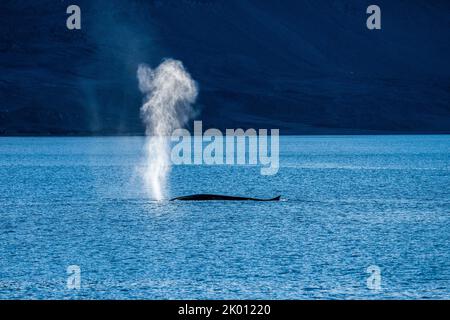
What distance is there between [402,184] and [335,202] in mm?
24225

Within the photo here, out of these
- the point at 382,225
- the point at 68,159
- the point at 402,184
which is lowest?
the point at 382,225

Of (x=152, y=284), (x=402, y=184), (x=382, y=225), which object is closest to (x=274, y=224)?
(x=382, y=225)

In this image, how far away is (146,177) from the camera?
111938 millimetres

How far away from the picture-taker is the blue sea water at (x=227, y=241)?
129ft

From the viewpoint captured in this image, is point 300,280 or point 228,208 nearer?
point 300,280

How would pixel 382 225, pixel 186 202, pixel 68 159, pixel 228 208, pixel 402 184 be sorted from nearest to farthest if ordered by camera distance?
pixel 382 225 < pixel 228 208 < pixel 186 202 < pixel 402 184 < pixel 68 159

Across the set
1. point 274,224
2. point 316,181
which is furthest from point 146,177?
point 274,224

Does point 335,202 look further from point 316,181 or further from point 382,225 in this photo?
point 316,181

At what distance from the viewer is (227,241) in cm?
5269

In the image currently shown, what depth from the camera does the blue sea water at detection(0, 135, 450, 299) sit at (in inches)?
1547
